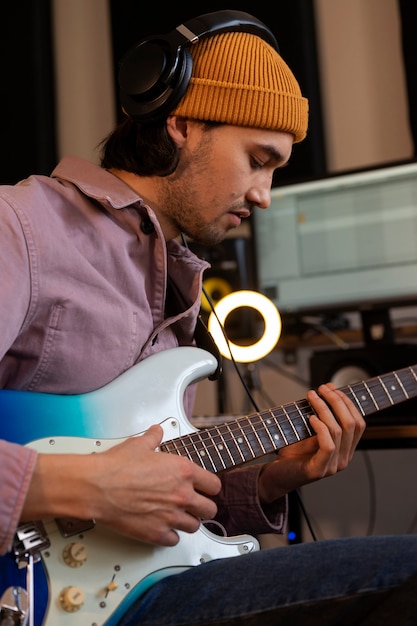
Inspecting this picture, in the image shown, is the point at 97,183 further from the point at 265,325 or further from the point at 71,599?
the point at 265,325

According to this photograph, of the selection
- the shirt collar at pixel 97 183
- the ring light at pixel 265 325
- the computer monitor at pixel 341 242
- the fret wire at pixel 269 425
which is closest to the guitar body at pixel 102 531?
the fret wire at pixel 269 425

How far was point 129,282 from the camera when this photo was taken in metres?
1.12

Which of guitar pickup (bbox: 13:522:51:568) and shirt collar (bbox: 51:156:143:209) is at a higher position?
shirt collar (bbox: 51:156:143:209)

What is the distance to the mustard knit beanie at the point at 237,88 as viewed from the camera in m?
1.21

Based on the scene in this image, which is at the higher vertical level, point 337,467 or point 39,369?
point 39,369

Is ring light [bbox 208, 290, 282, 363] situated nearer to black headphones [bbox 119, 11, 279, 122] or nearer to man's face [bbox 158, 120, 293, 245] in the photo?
man's face [bbox 158, 120, 293, 245]

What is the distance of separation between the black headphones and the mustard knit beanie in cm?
3

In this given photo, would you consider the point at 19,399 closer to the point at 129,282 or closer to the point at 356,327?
the point at 129,282

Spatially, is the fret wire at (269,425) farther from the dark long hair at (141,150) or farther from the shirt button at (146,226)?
the dark long hair at (141,150)

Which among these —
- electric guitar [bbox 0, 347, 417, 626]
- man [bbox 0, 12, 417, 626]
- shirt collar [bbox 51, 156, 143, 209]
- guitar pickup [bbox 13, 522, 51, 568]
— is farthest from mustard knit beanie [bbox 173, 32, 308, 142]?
guitar pickup [bbox 13, 522, 51, 568]

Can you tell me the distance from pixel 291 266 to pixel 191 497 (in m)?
1.27

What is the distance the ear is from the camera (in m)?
1.26

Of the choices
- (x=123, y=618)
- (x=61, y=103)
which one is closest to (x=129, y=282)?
(x=123, y=618)

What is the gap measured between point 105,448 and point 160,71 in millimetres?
578
